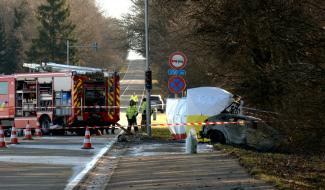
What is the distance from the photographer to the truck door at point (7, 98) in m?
30.7

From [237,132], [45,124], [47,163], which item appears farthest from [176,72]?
[47,163]

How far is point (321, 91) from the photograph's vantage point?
10.4 metres

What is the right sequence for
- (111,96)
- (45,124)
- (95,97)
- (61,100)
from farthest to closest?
1. (111,96)
2. (95,97)
3. (45,124)
4. (61,100)

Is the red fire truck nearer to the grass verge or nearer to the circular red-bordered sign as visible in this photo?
the circular red-bordered sign

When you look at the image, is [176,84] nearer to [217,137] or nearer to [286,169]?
[217,137]

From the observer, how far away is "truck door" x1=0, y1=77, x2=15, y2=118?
30.7 m

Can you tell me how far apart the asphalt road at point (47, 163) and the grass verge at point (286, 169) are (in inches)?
141

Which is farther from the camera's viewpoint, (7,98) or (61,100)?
(7,98)

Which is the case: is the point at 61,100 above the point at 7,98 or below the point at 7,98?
below

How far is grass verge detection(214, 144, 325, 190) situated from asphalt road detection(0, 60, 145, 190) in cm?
358

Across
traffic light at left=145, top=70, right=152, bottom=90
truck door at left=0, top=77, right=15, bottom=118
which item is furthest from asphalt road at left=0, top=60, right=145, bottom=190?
truck door at left=0, top=77, right=15, bottom=118

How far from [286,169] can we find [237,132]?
22.8ft

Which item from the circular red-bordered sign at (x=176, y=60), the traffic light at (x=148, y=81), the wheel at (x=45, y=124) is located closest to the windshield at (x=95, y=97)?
the wheel at (x=45, y=124)

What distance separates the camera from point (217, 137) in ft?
73.0
